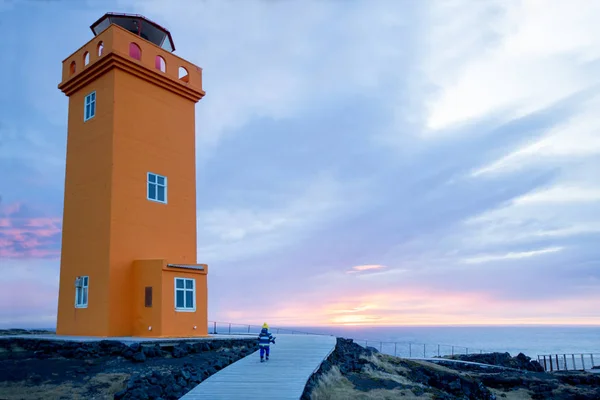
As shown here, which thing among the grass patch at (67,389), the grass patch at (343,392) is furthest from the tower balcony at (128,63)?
the grass patch at (343,392)

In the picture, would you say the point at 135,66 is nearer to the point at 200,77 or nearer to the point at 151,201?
the point at 200,77

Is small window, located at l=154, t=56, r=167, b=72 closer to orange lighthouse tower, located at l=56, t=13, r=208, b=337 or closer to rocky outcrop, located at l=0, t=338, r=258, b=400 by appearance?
orange lighthouse tower, located at l=56, t=13, r=208, b=337

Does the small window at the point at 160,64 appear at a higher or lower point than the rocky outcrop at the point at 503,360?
higher

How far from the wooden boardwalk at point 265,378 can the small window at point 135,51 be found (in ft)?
45.4

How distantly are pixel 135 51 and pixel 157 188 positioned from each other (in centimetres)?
601

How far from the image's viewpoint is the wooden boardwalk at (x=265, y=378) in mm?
11016

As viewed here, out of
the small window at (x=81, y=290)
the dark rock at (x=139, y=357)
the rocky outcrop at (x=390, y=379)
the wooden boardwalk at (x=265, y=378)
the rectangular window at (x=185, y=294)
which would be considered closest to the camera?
the wooden boardwalk at (x=265, y=378)

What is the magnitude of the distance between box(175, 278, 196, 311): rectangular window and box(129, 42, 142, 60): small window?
975cm

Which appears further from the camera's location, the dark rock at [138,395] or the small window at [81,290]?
the small window at [81,290]

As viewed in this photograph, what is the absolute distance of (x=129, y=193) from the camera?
69.4ft

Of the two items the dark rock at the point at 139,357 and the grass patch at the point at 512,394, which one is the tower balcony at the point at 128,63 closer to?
the dark rock at the point at 139,357

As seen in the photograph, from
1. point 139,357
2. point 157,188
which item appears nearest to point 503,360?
point 157,188

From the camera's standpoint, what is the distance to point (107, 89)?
859 inches

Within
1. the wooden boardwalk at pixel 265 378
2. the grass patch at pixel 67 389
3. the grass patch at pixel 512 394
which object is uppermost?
the wooden boardwalk at pixel 265 378
